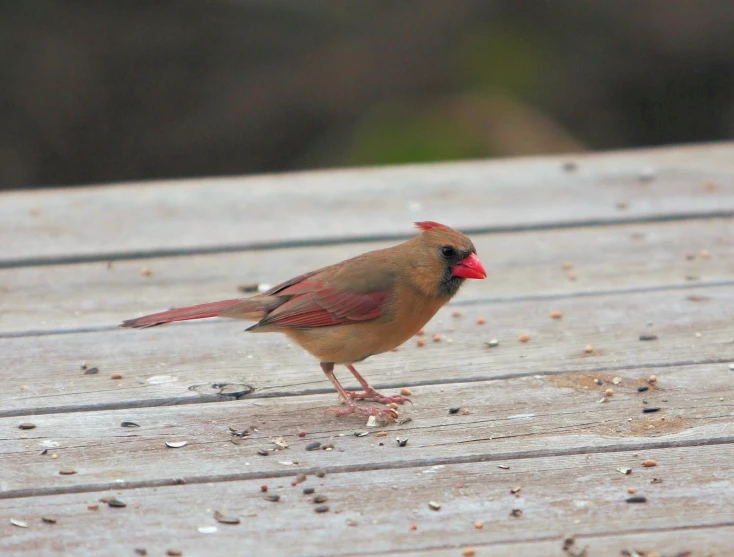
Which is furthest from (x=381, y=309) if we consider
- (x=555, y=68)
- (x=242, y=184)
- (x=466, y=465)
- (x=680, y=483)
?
(x=555, y=68)

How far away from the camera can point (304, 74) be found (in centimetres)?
848

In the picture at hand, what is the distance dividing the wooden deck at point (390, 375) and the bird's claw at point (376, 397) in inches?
3.1

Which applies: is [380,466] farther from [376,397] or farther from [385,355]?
[385,355]

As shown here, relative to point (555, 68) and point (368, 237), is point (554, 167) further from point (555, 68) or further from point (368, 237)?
point (555, 68)

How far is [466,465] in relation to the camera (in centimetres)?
249

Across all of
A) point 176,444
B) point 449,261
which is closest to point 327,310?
point 449,261

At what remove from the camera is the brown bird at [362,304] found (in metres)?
3.05

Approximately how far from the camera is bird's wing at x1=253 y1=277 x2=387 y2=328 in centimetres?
310

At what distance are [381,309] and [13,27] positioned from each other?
576 cm

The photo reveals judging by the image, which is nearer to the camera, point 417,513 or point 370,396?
point 417,513

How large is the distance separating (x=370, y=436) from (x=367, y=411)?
0.32ft

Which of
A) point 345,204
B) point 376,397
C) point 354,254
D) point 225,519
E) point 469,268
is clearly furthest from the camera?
point 345,204

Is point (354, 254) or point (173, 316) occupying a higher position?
point (354, 254)

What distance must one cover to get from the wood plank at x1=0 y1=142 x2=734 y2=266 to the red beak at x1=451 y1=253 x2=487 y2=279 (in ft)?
3.24
